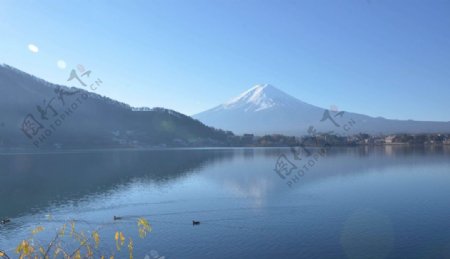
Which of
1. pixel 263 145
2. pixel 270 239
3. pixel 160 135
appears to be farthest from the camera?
pixel 263 145

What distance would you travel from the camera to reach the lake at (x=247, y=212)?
716 inches

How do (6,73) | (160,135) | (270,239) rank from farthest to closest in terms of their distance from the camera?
1. (160,135)
2. (6,73)
3. (270,239)

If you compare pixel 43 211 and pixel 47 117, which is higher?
pixel 47 117

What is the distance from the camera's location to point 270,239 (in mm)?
19453

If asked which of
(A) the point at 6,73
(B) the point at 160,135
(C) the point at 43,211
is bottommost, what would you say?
(C) the point at 43,211

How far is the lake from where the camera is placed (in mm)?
18188

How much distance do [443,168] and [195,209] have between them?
4052 cm

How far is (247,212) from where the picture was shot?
86.6 feet

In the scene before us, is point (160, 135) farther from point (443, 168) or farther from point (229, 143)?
point (443, 168)

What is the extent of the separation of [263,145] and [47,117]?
7815cm

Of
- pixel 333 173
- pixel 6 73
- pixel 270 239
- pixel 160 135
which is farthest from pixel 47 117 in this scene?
pixel 270 239

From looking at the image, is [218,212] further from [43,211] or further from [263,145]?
[263,145]

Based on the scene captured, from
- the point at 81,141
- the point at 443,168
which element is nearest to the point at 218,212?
the point at 443,168

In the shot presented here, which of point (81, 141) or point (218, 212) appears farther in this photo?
point (81, 141)
